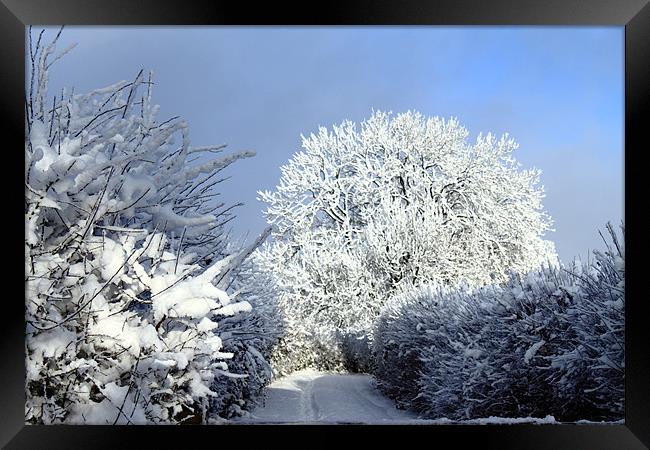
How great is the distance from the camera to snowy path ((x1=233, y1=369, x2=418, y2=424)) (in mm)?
8531

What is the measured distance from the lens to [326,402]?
32.3 feet

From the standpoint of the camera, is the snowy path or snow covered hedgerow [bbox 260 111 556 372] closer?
the snowy path

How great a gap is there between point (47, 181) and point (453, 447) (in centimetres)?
248

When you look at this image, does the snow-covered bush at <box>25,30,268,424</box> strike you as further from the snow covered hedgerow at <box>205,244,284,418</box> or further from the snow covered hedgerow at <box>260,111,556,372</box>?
the snow covered hedgerow at <box>260,111,556,372</box>

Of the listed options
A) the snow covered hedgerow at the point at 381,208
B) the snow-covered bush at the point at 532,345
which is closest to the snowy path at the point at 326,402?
the snow-covered bush at the point at 532,345

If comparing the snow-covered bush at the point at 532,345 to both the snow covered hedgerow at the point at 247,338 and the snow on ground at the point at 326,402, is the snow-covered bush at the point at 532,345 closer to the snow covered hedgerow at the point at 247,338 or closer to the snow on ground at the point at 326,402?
the snow on ground at the point at 326,402

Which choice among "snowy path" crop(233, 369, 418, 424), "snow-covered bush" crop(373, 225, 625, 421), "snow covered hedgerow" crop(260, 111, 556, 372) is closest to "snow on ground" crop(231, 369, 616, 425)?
"snowy path" crop(233, 369, 418, 424)

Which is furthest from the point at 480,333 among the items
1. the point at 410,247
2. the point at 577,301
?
the point at 410,247

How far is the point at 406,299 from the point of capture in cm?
959

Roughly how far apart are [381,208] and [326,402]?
18.3ft

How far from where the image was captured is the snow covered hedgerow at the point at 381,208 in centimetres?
1421

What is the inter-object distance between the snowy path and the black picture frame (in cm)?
356

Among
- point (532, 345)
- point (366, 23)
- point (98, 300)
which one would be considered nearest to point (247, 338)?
point (532, 345)
